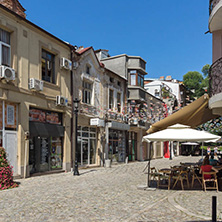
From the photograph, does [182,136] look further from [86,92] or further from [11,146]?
[86,92]

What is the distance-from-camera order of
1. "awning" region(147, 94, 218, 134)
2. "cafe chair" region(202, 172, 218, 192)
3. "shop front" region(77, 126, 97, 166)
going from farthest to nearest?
"shop front" region(77, 126, 97, 166)
"awning" region(147, 94, 218, 134)
"cafe chair" region(202, 172, 218, 192)

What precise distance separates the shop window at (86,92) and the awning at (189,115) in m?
7.85

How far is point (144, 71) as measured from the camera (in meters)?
28.0

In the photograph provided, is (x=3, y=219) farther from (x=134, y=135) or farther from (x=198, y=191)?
(x=134, y=135)

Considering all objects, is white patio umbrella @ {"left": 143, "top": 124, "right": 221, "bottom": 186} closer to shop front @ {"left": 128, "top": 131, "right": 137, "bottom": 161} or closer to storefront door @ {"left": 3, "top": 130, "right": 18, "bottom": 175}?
storefront door @ {"left": 3, "top": 130, "right": 18, "bottom": 175}

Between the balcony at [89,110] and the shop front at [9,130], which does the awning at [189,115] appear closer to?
the shop front at [9,130]

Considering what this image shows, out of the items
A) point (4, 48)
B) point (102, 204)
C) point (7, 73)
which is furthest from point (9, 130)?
point (102, 204)

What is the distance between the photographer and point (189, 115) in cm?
1298

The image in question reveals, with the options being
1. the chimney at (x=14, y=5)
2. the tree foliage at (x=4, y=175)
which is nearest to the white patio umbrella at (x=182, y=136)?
the tree foliage at (x=4, y=175)

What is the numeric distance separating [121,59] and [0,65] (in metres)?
15.8

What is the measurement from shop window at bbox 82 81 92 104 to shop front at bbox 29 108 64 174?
10.2ft

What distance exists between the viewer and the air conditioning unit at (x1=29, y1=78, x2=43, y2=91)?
563 inches

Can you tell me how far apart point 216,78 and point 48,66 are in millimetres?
9542

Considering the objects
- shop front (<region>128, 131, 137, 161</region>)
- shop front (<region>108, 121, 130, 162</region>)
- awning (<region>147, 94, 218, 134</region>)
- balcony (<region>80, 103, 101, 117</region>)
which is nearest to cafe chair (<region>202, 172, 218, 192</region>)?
awning (<region>147, 94, 218, 134</region>)
